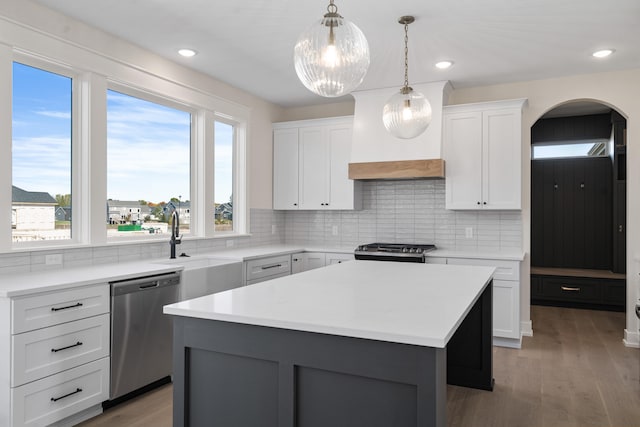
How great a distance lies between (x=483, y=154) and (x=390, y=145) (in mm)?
941

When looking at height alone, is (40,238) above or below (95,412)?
above

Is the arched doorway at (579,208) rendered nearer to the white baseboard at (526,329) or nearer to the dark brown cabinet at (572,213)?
the dark brown cabinet at (572,213)

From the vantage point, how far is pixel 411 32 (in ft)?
11.3

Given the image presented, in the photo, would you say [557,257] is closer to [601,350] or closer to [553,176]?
[553,176]

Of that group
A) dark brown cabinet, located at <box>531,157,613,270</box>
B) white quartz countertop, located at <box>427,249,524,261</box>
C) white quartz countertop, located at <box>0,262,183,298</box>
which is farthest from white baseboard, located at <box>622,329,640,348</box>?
white quartz countertop, located at <box>0,262,183,298</box>

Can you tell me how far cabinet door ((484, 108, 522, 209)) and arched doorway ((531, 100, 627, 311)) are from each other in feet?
6.37

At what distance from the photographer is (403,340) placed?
1444 mm

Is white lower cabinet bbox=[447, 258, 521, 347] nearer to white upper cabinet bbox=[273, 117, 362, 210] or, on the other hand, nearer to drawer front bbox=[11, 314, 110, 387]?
white upper cabinet bbox=[273, 117, 362, 210]

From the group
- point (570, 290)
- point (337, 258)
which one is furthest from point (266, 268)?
point (570, 290)

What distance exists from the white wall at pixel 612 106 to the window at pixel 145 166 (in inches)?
131

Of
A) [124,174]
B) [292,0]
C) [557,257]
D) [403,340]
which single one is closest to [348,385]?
[403,340]

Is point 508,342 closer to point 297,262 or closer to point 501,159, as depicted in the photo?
point 501,159

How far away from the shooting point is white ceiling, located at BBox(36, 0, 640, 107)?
9.89 ft

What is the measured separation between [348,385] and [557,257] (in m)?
6.05
